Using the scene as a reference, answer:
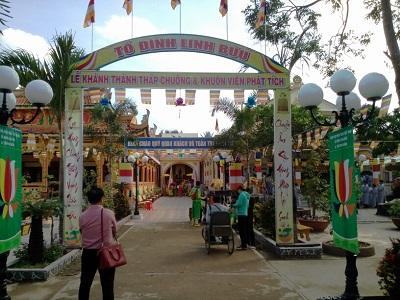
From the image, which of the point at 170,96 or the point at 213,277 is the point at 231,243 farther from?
the point at 170,96

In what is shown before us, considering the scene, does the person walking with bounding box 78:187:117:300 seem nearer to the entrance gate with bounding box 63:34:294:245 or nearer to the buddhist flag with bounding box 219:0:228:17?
the entrance gate with bounding box 63:34:294:245

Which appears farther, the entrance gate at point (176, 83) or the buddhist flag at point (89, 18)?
the buddhist flag at point (89, 18)

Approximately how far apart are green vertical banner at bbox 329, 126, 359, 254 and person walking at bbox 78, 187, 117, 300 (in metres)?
2.91

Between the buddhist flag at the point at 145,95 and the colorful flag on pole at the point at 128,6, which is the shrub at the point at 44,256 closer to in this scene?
the buddhist flag at the point at 145,95

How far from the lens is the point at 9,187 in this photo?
177 inches

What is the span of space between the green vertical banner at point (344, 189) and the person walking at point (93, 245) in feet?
9.56

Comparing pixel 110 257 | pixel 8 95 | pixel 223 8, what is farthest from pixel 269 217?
pixel 8 95

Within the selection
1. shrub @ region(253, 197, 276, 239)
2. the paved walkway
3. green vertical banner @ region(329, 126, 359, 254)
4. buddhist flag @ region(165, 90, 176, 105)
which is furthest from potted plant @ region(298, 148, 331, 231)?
green vertical banner @ region(329, 126, 359, 254)

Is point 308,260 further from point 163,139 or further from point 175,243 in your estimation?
point 163,139

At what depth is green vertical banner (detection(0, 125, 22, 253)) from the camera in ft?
14.3

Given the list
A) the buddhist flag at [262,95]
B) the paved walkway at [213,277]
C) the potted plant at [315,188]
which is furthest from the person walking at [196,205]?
the buddhist flag at [262,95]

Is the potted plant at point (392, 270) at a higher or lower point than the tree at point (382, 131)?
lower

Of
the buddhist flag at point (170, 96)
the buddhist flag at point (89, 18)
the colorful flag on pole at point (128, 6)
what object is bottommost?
the buddhist flag at point (170, 96)

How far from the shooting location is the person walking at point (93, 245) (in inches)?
171
